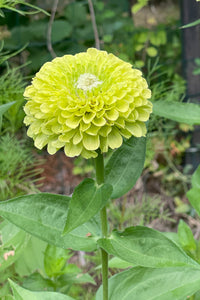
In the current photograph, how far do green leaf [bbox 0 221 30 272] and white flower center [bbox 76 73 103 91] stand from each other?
0.27 metres

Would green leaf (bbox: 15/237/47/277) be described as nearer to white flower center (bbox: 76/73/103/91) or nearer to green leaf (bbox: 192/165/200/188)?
green leaf (bbox: 192/165/200/188)

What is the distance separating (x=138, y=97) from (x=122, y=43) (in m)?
0.99

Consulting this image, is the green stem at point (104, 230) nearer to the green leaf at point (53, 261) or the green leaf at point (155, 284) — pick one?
the green leaf at point (155, 284)

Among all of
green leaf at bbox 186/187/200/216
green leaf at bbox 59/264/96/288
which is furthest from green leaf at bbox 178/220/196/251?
green leaf at bbox 59/264/96/288

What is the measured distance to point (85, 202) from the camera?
1.49 ft

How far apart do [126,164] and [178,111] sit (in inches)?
5.8

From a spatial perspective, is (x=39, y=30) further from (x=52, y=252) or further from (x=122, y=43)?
(x=52, y=252)

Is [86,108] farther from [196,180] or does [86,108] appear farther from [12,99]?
[12,99]

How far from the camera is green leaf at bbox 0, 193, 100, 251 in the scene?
0.49m

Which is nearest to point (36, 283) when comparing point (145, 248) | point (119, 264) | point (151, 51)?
point (119, 264)

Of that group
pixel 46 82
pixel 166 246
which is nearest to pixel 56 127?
pixel 46 82

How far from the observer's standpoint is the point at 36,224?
50cm

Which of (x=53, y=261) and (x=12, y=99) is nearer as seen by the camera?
(x=53, y=261)

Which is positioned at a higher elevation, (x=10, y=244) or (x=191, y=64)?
(x=191, y=64)
